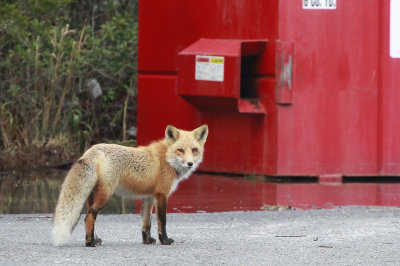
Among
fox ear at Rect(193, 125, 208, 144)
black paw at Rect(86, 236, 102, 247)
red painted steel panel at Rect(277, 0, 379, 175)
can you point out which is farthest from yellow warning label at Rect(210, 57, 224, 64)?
black paw at Rect(86, 236, 102, 247)

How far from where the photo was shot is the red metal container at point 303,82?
11094 mm

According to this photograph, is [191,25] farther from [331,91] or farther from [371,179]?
[371,179]

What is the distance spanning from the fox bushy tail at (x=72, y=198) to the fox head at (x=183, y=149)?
2.38ft

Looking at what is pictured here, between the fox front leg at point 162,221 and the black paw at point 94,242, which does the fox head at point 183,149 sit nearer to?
the fox front leg at point 162,221

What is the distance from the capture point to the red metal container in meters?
11.1

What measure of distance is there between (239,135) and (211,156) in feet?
1.94

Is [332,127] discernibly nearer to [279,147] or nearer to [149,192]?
[279,147]

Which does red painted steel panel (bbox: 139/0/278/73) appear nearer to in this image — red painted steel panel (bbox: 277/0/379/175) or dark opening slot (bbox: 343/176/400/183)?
red painted steel panel (bbox: 277/0/379/175)

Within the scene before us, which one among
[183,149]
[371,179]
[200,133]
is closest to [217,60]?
[371,179]

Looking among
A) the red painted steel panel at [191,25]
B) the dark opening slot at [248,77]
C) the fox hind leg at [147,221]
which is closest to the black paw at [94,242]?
the fox hind leg at [147,221]

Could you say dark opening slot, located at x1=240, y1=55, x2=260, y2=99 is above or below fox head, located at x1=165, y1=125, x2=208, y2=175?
above

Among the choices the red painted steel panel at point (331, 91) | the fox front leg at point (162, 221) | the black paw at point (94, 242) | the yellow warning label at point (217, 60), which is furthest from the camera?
the red painted steel panel at point (331, 91)

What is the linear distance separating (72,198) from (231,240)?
147 centimetres

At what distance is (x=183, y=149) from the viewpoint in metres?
7.02
